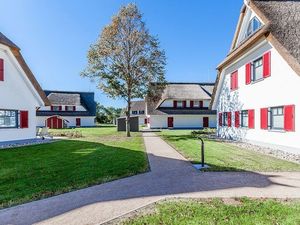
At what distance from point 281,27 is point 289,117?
475cm

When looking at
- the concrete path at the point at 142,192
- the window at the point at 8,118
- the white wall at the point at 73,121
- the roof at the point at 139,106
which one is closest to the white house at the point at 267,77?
the concrete path at the point at 142,192

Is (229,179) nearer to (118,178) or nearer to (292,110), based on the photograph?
(118,178)

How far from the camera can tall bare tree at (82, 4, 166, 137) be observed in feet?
Answer: 83.6

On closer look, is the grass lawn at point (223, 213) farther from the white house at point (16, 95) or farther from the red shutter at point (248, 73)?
the white house at point (16, 95)

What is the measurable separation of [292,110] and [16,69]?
58.8 ft

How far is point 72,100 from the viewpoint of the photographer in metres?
56.0

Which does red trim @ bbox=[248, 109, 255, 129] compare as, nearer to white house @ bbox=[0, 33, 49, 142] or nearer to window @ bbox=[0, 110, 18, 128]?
white house @ bbox=[0, 33, 49, 142]

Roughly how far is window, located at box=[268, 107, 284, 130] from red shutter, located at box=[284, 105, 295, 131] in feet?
2.02

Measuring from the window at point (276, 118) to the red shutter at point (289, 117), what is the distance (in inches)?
24.3

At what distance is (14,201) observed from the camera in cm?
569

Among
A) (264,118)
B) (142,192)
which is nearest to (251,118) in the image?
(264,118)

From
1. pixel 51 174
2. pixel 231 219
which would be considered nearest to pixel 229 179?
pixel 231 219

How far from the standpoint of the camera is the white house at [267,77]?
12.4m

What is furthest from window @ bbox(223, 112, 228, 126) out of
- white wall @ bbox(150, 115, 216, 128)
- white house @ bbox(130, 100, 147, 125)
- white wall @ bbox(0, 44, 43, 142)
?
white house @ bbox(130, 100, 147, 125)
